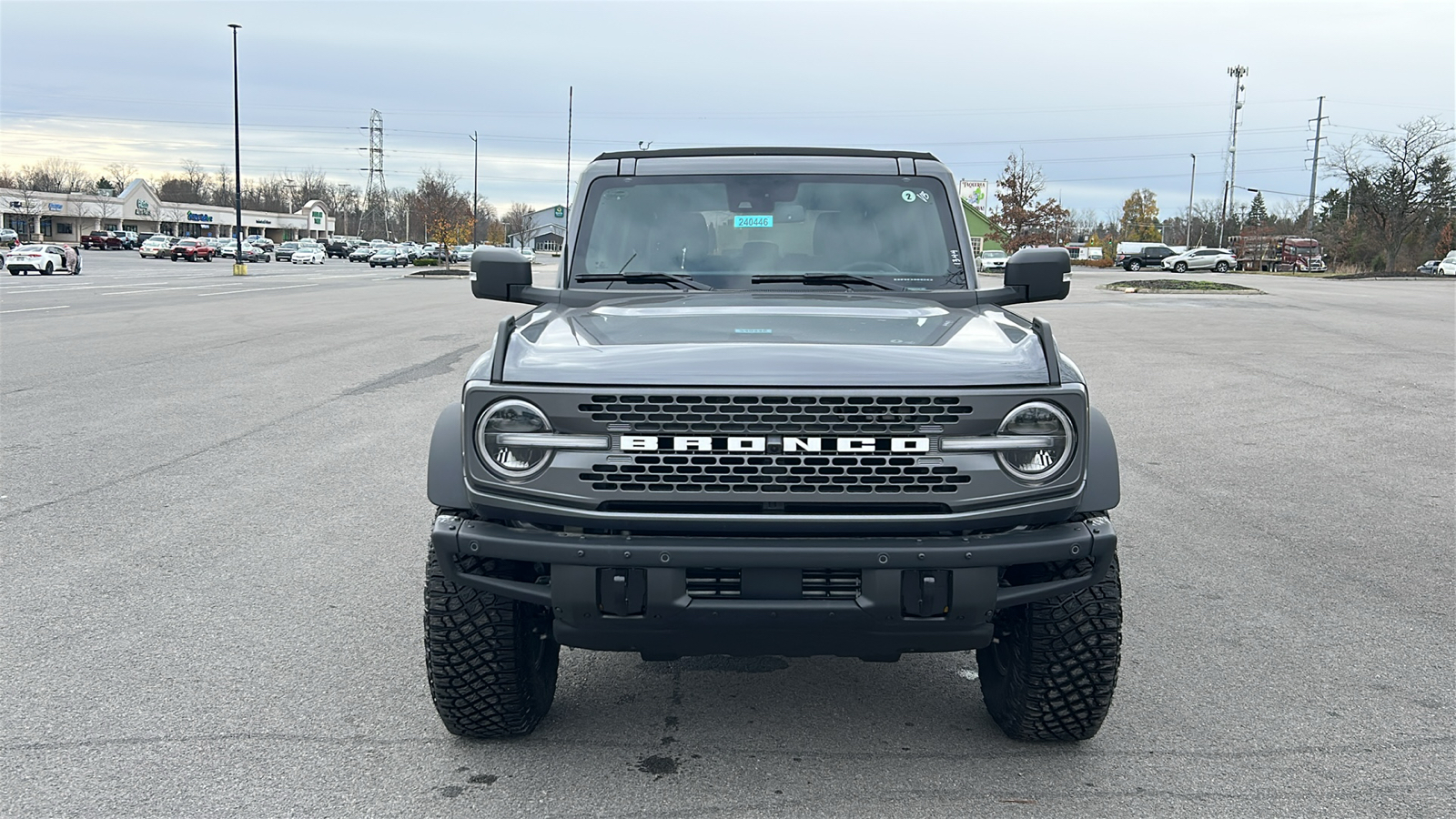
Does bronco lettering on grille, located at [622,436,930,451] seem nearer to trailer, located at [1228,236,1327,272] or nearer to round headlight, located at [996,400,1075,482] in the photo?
round headlight, located at [996,400,1075,482]

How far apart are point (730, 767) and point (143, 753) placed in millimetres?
1768

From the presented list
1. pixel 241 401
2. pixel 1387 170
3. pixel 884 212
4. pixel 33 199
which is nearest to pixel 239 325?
pixel 241 401

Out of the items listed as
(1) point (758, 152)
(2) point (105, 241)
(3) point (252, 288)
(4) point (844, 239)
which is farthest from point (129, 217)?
(4) point (844, 239)

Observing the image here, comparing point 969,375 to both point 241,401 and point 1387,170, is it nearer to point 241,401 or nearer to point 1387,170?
point 241,401

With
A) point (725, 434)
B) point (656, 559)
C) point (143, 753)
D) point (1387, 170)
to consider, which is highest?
point (1387, 170)

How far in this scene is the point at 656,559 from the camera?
9.97 feet

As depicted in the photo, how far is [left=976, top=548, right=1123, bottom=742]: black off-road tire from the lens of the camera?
3408mm

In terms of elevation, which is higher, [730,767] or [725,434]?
[725,434]

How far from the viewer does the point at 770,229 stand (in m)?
4.85

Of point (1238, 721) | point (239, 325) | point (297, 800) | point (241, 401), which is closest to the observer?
point (297, 800)

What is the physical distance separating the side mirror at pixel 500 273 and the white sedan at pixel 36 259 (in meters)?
44.4

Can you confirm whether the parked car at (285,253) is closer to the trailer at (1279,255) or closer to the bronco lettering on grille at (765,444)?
the trailer at (1279,255)

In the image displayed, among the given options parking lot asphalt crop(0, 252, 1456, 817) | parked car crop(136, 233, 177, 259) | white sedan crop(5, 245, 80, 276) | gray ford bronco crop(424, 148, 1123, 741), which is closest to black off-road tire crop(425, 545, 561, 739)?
gray ford bronco crop(424, 148, 1123, 741)

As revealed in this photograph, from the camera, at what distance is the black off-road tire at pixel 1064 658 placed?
3.41 metres
